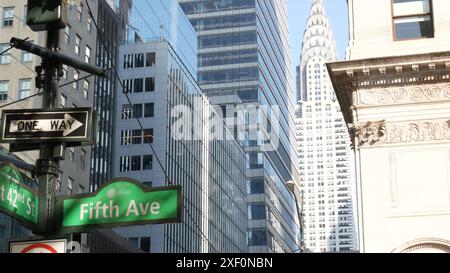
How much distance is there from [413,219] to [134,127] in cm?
6612

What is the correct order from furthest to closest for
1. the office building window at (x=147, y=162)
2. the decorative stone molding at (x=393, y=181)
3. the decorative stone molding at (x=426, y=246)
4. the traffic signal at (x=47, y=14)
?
the office building window at (x=147, y=162)
the decorative stone molding at (x=393, y=181)
the decorative stone molding at (x=426, y=246)
the traffic signal at (x=47, y=14)

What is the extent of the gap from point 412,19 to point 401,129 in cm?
500

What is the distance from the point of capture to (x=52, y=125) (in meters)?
10.2

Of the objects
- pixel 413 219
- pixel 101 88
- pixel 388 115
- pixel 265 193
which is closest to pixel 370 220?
pixel 413 219

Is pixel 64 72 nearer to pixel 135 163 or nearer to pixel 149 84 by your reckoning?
pixel 135 163

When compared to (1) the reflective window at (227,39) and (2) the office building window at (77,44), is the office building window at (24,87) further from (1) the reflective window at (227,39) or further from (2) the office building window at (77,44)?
(1) the reflective window at (227,39)

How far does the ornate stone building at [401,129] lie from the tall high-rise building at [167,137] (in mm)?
55176

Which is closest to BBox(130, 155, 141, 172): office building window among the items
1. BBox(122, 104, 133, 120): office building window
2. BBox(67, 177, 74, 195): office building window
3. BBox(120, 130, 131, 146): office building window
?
BBox(120, 130, 131, 146): office building window

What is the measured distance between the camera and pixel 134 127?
9425cm

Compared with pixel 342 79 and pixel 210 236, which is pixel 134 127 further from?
pixel 342 79

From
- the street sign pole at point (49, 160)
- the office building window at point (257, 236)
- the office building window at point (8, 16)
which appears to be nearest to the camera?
the street sign pole at point (49, 160)

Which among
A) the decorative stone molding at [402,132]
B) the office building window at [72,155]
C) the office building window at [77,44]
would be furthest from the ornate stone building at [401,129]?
the office building window at [77,44]

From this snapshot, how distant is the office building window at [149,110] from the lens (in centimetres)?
9325

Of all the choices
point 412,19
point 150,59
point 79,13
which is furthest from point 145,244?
point 412,19
